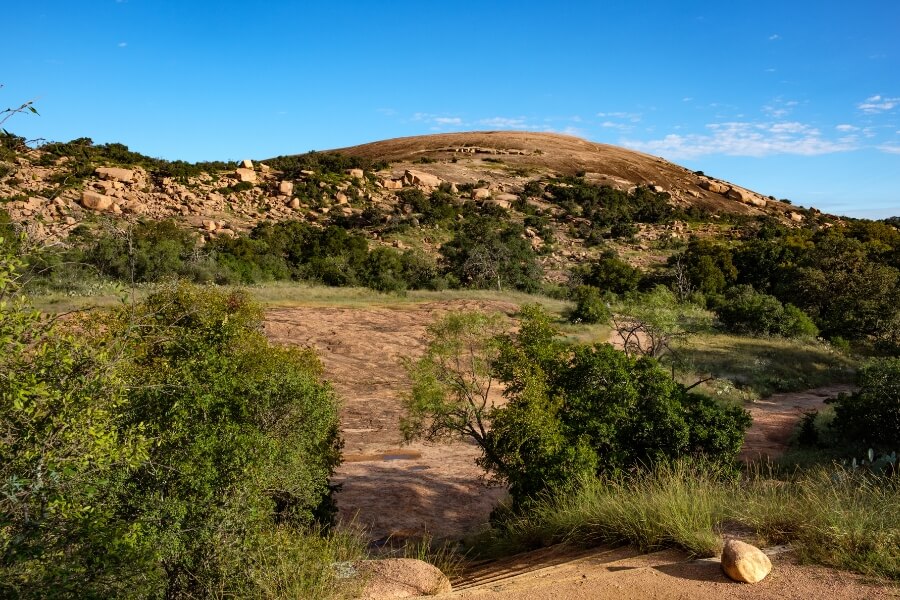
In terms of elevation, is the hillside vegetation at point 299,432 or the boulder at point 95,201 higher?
the boulder at point 95,201

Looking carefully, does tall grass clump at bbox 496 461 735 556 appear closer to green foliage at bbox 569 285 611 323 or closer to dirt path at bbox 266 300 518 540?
dirt path at bbox 266 300 518 540

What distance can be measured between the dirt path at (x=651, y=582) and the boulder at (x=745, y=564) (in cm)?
5

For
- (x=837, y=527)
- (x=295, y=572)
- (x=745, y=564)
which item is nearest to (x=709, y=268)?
(x=837, y=527)

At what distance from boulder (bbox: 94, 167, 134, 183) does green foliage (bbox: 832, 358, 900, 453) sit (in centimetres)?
4169

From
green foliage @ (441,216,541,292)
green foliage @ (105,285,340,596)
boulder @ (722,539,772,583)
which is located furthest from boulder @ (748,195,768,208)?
boulder @ (722,539,772,583)

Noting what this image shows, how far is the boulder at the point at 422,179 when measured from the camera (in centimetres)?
5212

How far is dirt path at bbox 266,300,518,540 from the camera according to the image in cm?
1078

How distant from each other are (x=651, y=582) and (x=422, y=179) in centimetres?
4967

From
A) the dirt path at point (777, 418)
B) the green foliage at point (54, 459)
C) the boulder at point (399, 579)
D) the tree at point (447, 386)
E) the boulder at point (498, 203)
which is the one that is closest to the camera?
the green foliage at point (54, 459)

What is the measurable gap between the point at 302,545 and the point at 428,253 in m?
34.0

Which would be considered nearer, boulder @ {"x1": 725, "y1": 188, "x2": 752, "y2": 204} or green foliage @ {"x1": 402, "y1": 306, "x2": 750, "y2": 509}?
green foliage @ {"x1": 402, "y1": 306, "x2": 750, "y2": 509}

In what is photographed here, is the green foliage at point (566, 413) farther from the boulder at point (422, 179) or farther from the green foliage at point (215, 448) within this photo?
the boulder at point (422, 179)

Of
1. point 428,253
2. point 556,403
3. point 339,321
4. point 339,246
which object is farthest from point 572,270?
point 556,403

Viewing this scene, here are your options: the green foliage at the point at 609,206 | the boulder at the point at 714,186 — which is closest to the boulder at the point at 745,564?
the green foliage at the point at 609,206
